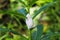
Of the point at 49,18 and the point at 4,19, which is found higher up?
the point at 4,19

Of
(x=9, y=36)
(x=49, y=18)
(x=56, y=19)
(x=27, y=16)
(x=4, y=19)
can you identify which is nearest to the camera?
(x=27, y=16)

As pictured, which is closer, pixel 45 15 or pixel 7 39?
pixel 7 39

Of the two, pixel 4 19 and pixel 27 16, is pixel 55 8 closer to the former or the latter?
pixel 4 19

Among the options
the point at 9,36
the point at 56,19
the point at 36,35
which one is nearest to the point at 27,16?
the point at 36,35

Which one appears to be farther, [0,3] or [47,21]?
[0,3]

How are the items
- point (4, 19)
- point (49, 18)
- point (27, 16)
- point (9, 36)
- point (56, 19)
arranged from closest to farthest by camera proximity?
point (27, 16) → point (9, 36) → point (56, 19) → point (49, 18) → point (4, 19)

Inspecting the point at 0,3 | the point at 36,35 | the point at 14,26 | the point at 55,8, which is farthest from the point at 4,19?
the point at 36,35

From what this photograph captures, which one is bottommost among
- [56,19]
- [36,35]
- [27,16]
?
[36,35]

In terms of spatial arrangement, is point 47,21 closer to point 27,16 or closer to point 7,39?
point 7,39

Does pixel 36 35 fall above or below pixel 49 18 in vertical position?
below
